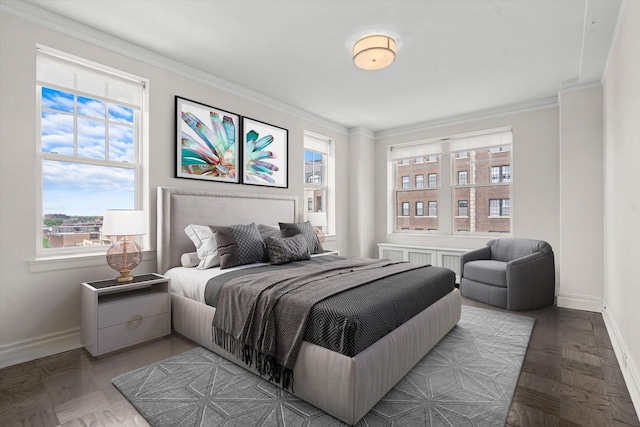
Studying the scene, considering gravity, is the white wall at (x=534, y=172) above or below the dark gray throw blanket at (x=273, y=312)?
above

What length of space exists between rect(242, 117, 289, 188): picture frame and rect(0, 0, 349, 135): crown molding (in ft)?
1.18

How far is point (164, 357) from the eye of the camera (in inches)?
98.3

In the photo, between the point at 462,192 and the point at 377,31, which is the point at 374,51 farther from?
the point at 462,192

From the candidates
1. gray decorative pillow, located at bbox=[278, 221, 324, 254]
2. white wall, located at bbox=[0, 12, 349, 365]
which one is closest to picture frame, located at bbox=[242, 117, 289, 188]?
gray decorative pillow, located at bbox=[278, 221, 324, 254]

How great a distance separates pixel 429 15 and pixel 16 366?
4189mm

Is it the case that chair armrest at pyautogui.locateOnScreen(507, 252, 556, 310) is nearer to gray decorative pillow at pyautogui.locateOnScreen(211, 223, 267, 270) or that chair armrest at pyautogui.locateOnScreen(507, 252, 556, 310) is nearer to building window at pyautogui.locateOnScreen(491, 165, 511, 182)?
building window at pyautogui.locateOnScreen(491, 165, 511, 182)

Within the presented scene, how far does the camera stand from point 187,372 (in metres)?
2.25

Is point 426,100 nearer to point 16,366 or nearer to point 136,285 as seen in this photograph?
point 136,285

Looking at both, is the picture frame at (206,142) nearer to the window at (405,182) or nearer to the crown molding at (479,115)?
the crown molding at (479,115)

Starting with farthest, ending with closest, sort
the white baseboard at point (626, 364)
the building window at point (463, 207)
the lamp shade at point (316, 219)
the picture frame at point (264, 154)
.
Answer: the building window at point (463, 207), the lamp shade at point (316, 219), the picture frame at point (264, 154), the white baseboard at point (626, 364)

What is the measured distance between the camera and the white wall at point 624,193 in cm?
200

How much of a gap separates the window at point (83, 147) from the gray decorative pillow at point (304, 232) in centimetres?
157

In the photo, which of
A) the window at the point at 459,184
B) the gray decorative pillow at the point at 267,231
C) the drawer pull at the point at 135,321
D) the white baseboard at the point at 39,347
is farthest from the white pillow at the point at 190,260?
the window at the point at 459,184

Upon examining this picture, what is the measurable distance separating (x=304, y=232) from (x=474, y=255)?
245cm
